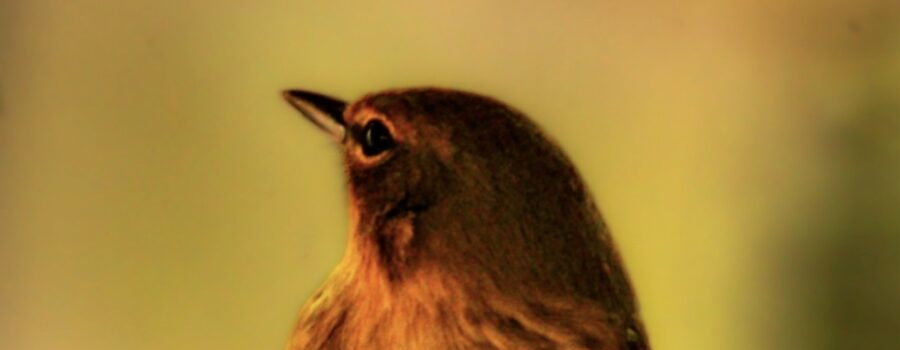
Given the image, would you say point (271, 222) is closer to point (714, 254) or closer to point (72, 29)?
point (72, 29)

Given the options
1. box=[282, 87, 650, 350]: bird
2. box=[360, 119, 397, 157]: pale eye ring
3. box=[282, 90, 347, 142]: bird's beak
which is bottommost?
box=[282, 87, 650, 350]: bird

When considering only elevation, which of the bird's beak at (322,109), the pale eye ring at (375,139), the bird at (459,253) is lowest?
the bird at (459,253)

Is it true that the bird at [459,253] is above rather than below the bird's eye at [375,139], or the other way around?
below

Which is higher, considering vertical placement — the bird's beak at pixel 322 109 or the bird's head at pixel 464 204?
the bird's beak at pixel 322 109

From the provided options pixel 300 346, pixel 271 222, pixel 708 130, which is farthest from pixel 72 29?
pixel 708 130
